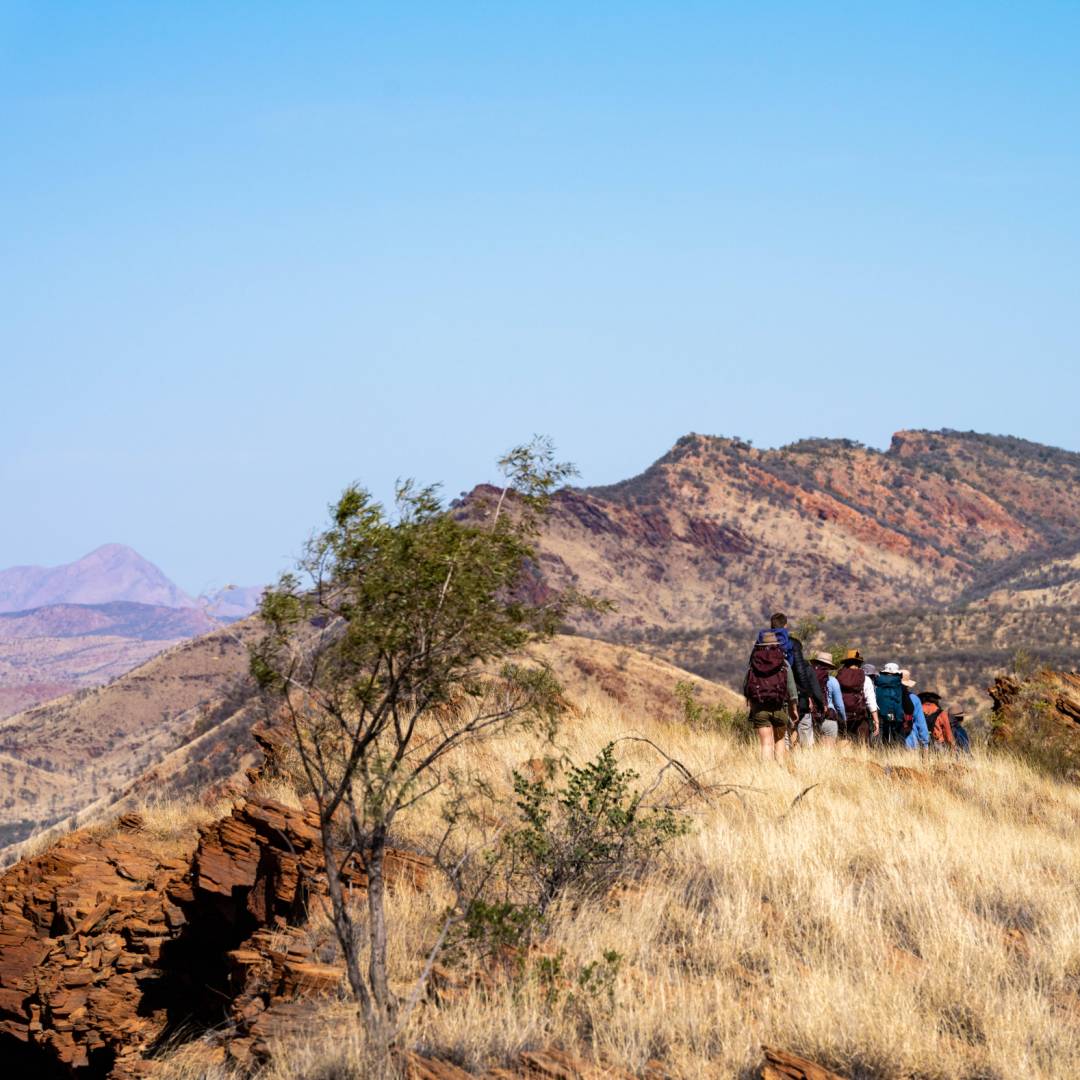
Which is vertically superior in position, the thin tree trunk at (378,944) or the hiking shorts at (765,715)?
the hiking shorts at (765,715)

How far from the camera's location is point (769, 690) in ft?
40.2

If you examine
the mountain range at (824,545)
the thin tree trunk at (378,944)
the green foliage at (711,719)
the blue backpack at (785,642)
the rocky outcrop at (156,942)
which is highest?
the mountain range at (824,545)

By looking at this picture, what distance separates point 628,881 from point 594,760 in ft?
11.8

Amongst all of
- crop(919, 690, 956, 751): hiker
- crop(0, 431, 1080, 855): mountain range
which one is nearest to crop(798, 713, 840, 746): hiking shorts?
crop(919, 690, 956, 751): hiker

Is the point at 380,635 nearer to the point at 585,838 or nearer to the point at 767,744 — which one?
the point at 585,838

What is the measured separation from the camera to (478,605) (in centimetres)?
654

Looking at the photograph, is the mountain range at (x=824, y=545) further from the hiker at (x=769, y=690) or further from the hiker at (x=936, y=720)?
the hiker at (x=769, y=690)

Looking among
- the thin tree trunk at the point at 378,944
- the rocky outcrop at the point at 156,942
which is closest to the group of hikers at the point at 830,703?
the rocky outcrop at the point at 156,942

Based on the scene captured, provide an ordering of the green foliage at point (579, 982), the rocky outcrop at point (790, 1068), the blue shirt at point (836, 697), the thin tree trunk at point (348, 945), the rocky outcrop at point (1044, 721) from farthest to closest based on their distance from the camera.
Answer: the blue shirt at point (836, 697)
the rocky outcrop at point (1044, 721)
the green foliage at point (579, 982)
the thin tree trunk at point (348, 945)
the rocky outcrop at point (790, 1068)

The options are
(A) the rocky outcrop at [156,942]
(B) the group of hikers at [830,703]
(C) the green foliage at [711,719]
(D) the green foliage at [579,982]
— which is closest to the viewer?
(D) the green foliage at [579,982]

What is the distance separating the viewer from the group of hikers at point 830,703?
40.4 ft

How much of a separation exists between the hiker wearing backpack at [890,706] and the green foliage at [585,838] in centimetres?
593

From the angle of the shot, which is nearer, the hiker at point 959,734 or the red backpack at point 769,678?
the red backpack at point 769,678

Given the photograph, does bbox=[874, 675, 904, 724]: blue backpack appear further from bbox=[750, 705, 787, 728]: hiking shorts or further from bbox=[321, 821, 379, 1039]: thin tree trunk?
bbox=[321, 821, 379, 1039]: thin tree trunk
